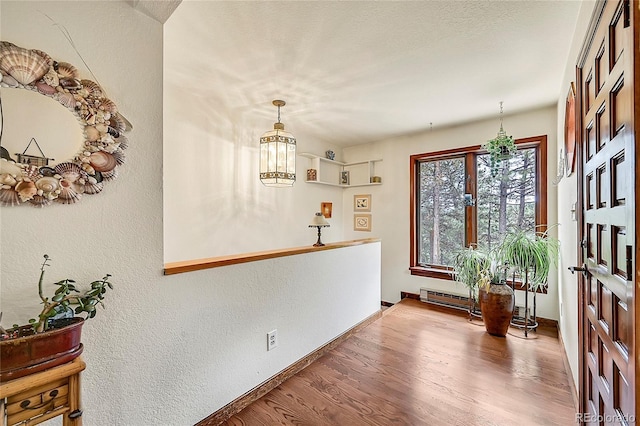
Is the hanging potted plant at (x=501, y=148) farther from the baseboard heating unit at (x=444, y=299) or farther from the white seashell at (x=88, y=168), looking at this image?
the white seashell at (x=88, y=168)

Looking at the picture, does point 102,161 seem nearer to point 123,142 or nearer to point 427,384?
point 123,142

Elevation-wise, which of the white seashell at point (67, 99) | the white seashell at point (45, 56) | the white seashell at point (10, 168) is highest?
the white seashell at point (45, 56)

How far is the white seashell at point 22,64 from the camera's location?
3.07 feet

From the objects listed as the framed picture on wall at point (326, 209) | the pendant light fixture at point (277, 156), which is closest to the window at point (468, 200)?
the framed picture on wall at point (326, 209)

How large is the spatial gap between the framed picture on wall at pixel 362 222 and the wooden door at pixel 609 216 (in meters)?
3.02

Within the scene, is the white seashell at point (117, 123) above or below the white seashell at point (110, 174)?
above

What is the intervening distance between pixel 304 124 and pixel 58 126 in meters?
2.74

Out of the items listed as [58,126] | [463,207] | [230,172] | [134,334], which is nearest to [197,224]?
[230,172]

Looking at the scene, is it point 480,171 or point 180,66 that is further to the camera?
point 480,171

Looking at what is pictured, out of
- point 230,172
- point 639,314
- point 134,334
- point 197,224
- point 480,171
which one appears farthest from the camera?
point 480,171

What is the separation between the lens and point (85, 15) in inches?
44.7

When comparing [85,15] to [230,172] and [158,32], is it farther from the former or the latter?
[230,172]

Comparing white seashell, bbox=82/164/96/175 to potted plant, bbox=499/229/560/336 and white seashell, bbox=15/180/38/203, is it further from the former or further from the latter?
potted plant, bbox=499/229/560/336

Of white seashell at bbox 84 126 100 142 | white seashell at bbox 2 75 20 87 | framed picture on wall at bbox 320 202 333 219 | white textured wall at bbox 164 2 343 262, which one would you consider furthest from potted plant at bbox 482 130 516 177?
white seashell at bbox 2 75 20 87
